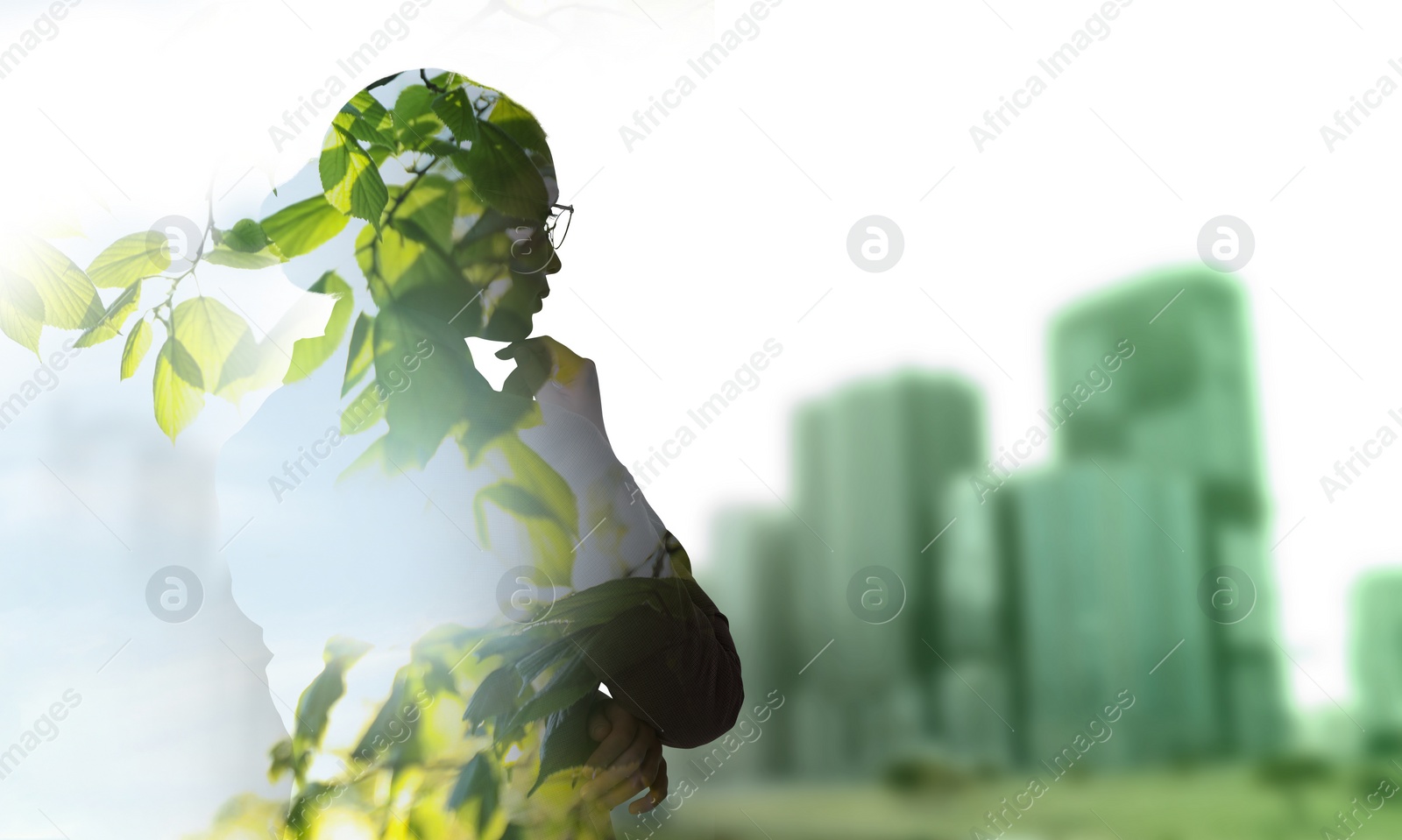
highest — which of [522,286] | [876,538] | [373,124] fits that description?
[373,124]

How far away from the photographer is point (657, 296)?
1.02 m

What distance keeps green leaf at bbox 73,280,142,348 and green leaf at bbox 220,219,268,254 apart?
0.31 ft

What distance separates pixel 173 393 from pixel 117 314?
9 centimetres

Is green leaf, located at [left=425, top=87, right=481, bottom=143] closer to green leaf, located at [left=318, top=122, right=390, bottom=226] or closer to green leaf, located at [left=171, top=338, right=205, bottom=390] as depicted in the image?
green leaf, located at [left=318, top=122, right=390, bottom=226]

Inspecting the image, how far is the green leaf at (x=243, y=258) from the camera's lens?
79 centimetres

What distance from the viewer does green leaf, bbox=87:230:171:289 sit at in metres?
0.82

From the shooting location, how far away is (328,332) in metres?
0.76

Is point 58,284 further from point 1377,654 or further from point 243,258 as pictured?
point 1377,654

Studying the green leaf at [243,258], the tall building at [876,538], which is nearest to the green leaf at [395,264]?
the green leaf at [243,258]

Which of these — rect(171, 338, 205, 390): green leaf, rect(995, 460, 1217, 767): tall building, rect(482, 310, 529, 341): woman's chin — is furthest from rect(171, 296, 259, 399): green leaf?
rect(995, 460, 1217, 767): tall building

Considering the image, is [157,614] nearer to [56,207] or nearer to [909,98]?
[56,207]

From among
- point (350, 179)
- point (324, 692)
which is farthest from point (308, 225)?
point (324, 692)

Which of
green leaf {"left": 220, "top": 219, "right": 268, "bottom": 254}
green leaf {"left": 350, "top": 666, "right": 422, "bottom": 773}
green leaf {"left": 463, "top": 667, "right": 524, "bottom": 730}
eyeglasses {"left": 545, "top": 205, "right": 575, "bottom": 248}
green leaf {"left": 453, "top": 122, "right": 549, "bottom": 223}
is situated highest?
green leaf {"left": 453, "top": 122, "right": 549, "bottom": 223}

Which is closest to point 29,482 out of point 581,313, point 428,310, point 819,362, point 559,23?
point 428,310
